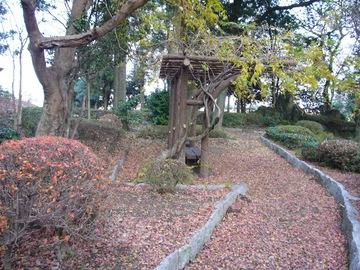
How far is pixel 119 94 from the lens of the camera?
16562mm

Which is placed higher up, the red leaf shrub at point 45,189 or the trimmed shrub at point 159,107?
the trimmed shrub at point 159,107

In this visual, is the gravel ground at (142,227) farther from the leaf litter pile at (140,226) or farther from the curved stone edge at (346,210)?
the curved stone edge at (346,210)

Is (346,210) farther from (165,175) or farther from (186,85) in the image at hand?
(186,85)

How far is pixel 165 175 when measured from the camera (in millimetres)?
6984

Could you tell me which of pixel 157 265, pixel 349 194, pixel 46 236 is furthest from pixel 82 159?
pixel 349 194

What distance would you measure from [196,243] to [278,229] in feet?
6.12

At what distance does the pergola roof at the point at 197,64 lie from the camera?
850 centimetres

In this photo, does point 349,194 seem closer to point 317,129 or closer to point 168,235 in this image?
point 168,235

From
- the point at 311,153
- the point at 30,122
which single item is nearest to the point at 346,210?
the point at 311,153

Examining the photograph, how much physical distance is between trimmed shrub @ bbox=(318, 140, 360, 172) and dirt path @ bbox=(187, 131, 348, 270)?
1.27 metres

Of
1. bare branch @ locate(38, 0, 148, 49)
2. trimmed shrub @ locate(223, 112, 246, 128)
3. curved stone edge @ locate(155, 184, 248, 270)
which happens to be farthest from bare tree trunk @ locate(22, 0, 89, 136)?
trimmed shrub @ locate(223, 112, 246, 128)

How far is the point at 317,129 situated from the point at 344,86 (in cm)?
1218

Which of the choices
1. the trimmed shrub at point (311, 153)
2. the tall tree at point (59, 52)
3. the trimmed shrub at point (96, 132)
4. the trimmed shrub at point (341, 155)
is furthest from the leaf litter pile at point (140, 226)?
the trimmed shrub at point (311, 153)

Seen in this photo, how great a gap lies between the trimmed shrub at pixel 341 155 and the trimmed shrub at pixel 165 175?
17.6 feet
